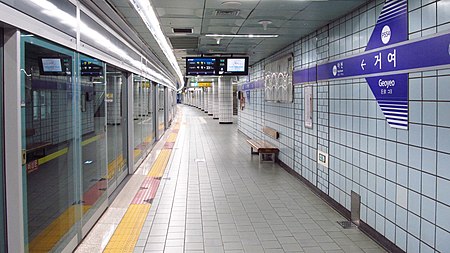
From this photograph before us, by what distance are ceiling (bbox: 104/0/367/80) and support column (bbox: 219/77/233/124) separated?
49.1ft

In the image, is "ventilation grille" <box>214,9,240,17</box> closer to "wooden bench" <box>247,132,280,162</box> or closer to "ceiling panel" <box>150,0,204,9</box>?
"ceiling panel" <box>150,0,204,9</box>

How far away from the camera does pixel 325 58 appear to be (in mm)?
5957

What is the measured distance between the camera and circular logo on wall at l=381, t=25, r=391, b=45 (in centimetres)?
396

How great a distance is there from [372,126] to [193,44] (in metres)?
4.73

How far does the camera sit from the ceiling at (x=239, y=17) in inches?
185

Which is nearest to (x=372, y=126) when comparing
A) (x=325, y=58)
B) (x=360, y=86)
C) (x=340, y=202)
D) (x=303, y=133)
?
(x=360, y=86)

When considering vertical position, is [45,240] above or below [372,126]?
below

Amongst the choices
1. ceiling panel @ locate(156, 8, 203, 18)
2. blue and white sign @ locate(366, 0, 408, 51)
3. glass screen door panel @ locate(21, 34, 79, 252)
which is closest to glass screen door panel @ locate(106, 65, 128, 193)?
ceiling panel @ locate(156, 8, 203, 18)

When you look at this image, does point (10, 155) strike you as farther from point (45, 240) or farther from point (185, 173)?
point (185, 173)

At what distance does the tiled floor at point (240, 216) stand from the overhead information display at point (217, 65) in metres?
2.31

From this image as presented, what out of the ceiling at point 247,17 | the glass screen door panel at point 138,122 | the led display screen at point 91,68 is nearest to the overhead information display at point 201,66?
the ceiling at point 247,17

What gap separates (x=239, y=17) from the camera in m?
5.52

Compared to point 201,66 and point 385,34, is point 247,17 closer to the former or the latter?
point 385,34

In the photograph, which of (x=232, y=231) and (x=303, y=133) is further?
(x=303, y=133)
